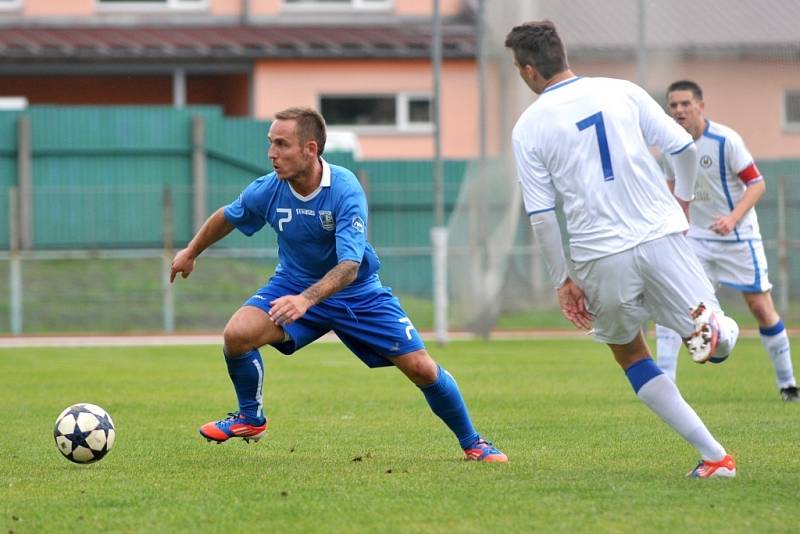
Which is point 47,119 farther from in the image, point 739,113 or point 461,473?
point 461,473

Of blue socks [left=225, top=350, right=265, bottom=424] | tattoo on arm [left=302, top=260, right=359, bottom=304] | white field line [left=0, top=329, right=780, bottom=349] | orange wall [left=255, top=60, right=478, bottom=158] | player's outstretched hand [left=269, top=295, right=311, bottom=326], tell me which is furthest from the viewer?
orange wall [left=255, top=60, right=478, bottom=158]

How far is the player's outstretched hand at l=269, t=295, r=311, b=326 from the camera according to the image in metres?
7.28

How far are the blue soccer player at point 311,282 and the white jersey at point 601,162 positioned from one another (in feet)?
3.96

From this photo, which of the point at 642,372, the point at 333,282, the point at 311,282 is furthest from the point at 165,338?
the point at 642,372

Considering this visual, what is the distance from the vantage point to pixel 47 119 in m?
25.1

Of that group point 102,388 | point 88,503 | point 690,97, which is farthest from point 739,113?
point 88,503

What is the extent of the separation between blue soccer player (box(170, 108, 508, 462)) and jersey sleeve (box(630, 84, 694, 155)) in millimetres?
1647

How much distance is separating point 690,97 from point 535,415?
2.68 m

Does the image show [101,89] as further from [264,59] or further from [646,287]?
[646,287]

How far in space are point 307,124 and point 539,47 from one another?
1480 mm

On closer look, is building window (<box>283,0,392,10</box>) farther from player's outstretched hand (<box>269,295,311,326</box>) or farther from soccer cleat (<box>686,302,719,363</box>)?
soccer cleat (<box>686,302,719,363</box>)

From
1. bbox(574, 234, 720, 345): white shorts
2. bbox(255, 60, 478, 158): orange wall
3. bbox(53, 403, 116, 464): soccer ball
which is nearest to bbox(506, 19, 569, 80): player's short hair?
bbox(574, 234, 720, 345): white shorts

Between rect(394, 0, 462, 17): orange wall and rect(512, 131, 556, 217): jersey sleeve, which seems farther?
rect(394, 0, 462, 17): orange wall

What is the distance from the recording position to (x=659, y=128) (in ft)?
23.0
